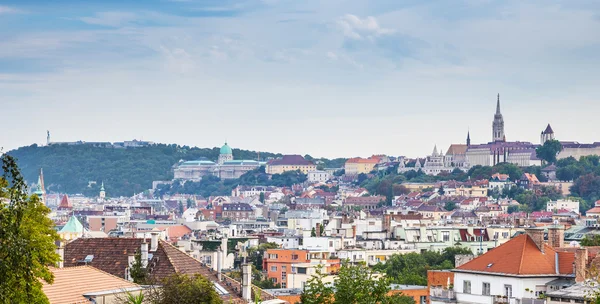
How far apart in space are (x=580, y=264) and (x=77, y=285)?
460 inches

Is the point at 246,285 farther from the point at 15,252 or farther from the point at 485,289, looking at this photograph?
the point at 15,252

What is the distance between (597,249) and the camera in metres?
33.1

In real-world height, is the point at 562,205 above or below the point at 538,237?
below

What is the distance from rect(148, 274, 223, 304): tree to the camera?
782 inches

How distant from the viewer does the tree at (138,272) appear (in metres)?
25.8

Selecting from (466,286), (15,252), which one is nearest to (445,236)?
(466,286)

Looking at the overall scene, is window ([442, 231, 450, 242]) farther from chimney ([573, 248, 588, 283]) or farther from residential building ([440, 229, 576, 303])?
chimney ([573, 248, 588, 283])

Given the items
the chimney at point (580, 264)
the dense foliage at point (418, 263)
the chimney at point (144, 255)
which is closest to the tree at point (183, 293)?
the chimney at point (144, 255)

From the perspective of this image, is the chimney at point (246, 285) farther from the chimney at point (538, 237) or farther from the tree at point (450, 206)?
the tree at point (450, 206)

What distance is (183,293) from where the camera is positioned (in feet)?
65.7

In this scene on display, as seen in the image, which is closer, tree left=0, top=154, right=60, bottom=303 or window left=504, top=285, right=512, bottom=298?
tree left=0, top=154, right=60, bottom=303

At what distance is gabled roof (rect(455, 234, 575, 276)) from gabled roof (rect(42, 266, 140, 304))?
32.0 ft

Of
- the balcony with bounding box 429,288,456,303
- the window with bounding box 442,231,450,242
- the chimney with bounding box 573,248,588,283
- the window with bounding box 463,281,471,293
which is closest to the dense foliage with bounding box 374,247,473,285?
the window with bounding box 442,231,450,242

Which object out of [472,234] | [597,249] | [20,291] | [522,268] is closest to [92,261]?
[522,268]
